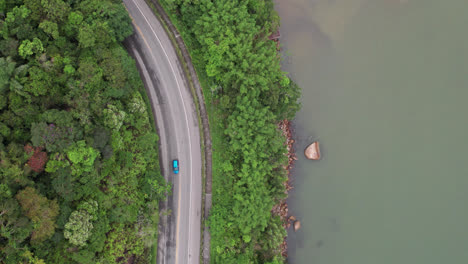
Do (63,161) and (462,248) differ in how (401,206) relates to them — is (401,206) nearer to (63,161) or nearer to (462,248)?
(462,248)

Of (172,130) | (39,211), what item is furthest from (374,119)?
(39,211)

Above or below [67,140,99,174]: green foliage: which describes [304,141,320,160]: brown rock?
above

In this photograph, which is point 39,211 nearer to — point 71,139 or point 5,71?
point 71,139

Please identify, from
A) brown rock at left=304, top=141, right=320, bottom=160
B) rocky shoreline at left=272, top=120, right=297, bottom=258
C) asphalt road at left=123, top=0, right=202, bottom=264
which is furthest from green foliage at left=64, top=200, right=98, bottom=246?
brown rock at left=304, top=141, right=320, bottom=160

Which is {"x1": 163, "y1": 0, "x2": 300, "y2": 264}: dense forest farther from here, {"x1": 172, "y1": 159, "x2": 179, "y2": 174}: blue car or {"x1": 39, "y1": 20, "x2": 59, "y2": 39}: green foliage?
{"x1": 39, "y1": 20, "x2": 59, "y2": 39}: green foliage

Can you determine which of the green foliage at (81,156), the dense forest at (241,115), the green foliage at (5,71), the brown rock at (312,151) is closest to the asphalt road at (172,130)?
the dense forest at (241,115)

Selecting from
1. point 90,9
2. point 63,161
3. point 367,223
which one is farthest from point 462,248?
point 90,9
